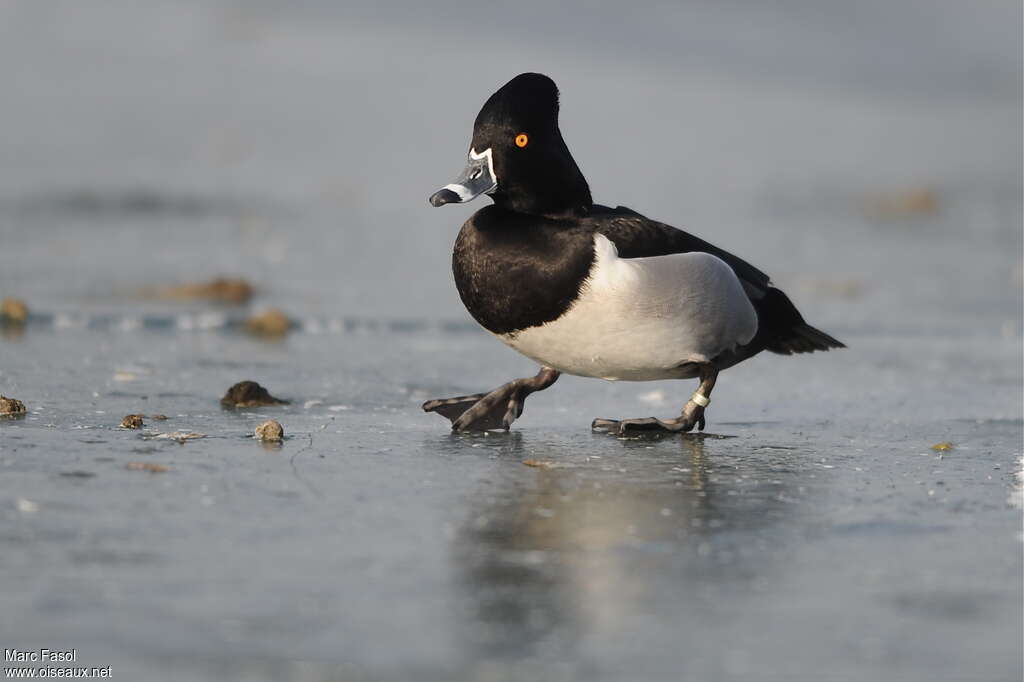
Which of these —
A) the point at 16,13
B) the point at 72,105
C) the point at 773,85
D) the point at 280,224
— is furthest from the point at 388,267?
the point at 16,13

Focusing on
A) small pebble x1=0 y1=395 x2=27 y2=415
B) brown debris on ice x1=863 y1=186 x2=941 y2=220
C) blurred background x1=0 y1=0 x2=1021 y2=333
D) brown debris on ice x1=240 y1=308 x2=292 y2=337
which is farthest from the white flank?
brown debris on ice x1=863 y1=186 x2=941 y2=220

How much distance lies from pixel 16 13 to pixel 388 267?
9.16 metres

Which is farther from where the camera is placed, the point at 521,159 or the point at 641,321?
the point at 521,159

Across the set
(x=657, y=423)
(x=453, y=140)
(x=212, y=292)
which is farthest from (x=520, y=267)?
(x=453, y=140)

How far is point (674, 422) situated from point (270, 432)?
53.3 inches

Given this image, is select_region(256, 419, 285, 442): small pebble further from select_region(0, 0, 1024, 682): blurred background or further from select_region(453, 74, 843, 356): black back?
select_region(453, 74, 843, 356): black back

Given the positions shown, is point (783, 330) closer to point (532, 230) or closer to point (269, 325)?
point (532, 230)

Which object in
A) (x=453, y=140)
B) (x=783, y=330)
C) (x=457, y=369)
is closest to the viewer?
(x=783, y=330)

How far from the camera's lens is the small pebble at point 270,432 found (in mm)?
4523

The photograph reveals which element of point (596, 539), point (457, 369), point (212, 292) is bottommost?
point (596, 539)

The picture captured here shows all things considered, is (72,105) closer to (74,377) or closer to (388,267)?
(388,267)

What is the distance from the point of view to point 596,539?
136 inches

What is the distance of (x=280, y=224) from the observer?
34.1 ft

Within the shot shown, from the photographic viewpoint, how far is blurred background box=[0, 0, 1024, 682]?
2854 millimetres
